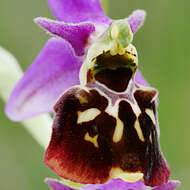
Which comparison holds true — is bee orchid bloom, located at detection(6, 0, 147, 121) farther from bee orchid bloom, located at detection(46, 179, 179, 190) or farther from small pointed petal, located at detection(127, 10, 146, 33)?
bee orchid bloom, located at detection(46, 179, 179, 190)

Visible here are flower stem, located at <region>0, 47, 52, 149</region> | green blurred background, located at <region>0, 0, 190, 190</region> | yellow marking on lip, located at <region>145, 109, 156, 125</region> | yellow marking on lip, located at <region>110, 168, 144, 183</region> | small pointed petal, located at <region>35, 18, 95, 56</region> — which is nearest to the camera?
yellow marking on lip, located at <region>110, 168, 144, 183</region>

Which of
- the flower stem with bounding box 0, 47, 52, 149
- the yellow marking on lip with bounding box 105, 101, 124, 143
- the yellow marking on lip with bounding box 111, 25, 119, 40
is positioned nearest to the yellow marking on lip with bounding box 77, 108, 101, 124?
the yellow marking on lip with bounding box 105, 101, 124, 143

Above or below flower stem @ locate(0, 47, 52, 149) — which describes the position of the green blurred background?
below

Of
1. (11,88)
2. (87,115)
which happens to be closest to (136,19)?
(87,115)

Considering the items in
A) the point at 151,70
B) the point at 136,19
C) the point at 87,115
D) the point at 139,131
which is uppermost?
the point at 136,19

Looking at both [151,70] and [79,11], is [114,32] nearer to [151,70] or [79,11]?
[79,11]

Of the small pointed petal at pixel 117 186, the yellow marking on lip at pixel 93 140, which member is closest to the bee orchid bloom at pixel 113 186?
the small pointed petal at pixel 117 186
